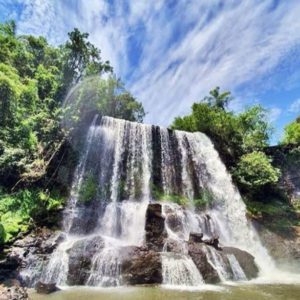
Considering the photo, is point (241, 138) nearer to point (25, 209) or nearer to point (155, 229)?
point (155, 229)

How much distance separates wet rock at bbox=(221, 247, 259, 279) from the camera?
13.0m

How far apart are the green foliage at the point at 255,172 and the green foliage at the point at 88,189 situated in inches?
433

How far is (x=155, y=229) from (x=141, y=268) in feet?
8.27

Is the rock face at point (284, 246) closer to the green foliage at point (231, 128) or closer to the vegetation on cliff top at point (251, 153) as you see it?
the vegetation on cliff top at point (251, 153)

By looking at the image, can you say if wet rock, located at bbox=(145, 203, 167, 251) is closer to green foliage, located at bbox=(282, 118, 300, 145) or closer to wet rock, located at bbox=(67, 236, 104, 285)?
wet rock, located at bbox=(67, 236, 104, 285)

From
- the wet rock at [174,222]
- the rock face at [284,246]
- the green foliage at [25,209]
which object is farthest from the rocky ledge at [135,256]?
the rock face at [284,246]

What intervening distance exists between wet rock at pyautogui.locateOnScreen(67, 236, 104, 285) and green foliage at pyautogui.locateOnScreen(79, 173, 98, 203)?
5514 millimetres

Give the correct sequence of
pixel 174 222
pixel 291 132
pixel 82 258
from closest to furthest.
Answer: pixel 82 258
pixel 174 222
pixel 291 132

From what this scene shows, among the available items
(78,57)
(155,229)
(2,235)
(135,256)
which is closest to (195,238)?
(155,229)

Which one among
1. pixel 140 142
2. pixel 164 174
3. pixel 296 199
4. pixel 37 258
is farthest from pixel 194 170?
pixel 37 258

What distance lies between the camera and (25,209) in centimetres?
1500

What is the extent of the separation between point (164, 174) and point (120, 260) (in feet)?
36.1

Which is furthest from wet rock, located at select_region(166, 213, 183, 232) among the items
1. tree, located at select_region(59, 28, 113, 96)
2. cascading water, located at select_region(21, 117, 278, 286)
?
tree, located at select_region(59, 28, 113, 96)

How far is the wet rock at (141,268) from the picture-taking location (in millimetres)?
11039
